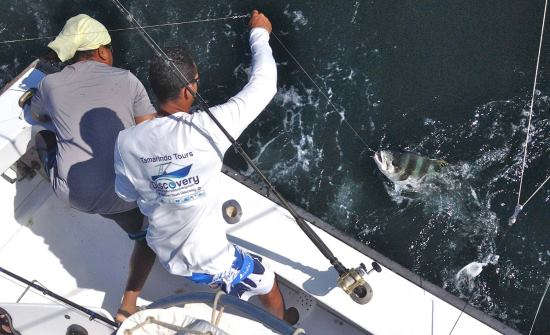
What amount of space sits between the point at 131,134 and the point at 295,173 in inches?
115

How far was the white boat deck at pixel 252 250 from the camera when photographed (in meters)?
3.43

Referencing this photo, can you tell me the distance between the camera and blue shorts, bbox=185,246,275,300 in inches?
119

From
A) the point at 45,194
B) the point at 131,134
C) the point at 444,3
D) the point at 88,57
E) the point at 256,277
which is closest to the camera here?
the point at 131,134

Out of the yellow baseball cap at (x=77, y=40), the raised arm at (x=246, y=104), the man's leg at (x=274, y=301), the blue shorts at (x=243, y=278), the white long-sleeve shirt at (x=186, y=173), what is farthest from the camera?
the yellow baseball cap at (x=77, y=40)

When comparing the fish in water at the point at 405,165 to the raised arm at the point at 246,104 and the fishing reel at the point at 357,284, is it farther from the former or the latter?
the raised arm at the point at 246,104

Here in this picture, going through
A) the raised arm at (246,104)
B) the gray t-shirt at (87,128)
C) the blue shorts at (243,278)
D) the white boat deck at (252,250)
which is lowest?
the white boat deck at (252,250)

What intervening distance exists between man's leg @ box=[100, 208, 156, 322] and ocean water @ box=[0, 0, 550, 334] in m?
1.94

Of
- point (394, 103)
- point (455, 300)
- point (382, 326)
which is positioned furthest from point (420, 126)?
point (382, 326)

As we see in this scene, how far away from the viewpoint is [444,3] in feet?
18.2

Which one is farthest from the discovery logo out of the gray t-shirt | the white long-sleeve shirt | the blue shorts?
the gray t-shirt

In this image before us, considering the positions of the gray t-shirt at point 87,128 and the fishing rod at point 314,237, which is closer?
the fishing rod at point 314,237

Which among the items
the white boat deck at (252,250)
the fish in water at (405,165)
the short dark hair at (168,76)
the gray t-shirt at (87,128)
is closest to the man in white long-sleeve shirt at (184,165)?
the short dark hair at (168,76)

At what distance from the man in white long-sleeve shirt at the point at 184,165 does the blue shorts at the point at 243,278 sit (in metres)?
0.01

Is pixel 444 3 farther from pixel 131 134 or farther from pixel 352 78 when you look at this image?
pixel 131 134
